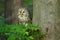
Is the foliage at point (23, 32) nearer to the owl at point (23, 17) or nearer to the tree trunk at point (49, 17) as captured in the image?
the tree trunk at point (49, 17)

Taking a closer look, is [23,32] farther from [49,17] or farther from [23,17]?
[23,17]

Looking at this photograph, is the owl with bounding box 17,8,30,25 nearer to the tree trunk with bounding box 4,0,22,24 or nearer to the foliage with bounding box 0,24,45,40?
the foliage with bounding box 0,24,45,40

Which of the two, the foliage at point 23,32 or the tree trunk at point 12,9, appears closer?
the foliage at point 23,32

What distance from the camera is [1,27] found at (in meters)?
3.54

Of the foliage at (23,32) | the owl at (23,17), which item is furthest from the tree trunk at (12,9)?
the foliage at (23,32)

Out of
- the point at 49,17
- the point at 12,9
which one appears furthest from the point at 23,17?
the point at 12,9

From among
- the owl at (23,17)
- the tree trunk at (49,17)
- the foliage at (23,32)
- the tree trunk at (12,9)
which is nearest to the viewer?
the foliage at (23,32)

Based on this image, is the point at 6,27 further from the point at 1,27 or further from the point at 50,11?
the point at 50,11

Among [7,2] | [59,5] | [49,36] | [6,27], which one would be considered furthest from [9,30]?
[7,2]

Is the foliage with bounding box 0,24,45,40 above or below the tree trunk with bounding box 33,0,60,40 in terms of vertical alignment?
below

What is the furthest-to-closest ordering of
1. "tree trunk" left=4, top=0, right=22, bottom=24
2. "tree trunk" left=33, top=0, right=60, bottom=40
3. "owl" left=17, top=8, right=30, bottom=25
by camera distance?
"tree trunk" left=4, top=0, right=22, bottom=24
"owl" left=17, top=8, right=30, bottom=25
"tree trunk" left=33, top=0, right=60, bottom=40

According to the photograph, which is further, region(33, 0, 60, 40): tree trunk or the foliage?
region(33, 0, 60, 40): tree trunk

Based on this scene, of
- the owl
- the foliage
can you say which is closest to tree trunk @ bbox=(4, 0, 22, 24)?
the owl

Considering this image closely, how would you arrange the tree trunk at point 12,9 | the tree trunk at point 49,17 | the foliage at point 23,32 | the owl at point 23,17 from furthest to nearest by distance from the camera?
the tree trunk at point 12,9
the owl at point 23,17
the tree trunk at point 49,17
the foliage at point 23,32
